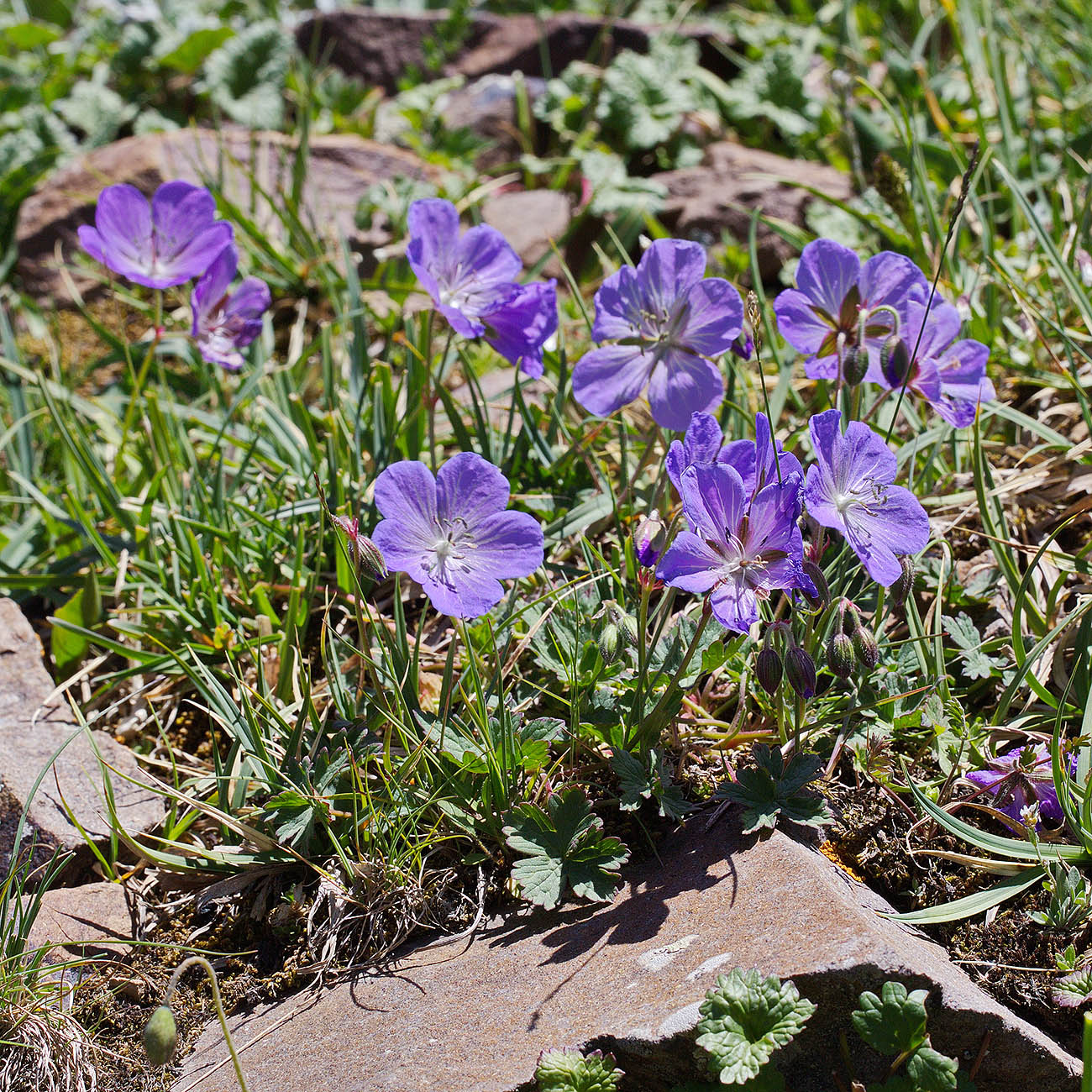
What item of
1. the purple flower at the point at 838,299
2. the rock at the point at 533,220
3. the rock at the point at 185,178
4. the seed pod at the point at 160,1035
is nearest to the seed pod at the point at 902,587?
the purple flower at the point at 838,299

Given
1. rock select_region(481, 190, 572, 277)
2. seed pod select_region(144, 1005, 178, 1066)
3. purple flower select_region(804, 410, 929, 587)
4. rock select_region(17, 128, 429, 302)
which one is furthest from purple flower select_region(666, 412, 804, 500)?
rock select_region(17, 128, 429, 302)

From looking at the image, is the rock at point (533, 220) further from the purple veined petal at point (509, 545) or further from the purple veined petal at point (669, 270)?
the purple veined petal at point (509, 545)

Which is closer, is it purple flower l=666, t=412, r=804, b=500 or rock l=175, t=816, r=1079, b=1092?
rock l=175, t=816, r=1079, b=1092

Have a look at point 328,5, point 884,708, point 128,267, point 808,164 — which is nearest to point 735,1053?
point 884,708

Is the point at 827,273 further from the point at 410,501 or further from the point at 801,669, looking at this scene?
the point at 410,501

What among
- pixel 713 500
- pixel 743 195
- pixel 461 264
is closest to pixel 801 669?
pixel 713 500

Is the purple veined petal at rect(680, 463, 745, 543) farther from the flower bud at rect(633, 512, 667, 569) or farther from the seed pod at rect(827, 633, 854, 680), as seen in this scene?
the seed pod at rect(827, 633, 854, 680)

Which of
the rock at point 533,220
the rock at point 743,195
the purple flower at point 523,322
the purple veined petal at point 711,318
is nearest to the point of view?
the purple veined petal at point 711,318

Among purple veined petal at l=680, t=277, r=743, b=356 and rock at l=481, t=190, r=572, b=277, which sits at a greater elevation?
purple veined petal at l=680, t=277, r=743, b=356
